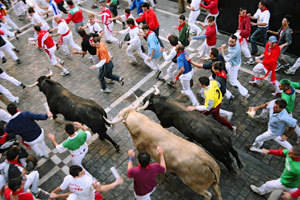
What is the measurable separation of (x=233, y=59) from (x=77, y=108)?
519cm

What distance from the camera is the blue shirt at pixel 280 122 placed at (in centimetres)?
634

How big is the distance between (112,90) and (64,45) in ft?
11.2

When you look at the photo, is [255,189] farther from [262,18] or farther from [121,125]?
[262,18]

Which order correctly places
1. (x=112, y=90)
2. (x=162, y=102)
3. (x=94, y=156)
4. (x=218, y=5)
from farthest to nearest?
(x=218, y=5), (x=112, y=90), (x=94, y=156), (x=162, y=102)

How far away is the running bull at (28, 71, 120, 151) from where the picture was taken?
7321 millimetres

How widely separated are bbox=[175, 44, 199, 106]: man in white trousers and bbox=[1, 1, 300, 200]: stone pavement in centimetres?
53

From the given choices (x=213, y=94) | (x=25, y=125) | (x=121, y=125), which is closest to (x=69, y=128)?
(x=25, y=125)

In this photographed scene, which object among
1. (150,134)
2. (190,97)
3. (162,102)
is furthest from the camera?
(190,97)

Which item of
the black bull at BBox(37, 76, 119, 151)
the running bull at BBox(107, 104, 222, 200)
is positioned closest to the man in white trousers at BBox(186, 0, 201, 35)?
the black bull at BBox(37, 76, 119, 151)

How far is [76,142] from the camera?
20.4 feet

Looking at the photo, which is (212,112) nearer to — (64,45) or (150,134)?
(150,134)

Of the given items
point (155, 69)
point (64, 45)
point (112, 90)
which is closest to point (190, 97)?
point (155, 69)

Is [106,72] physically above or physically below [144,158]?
below

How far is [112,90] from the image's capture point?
33.0ft
